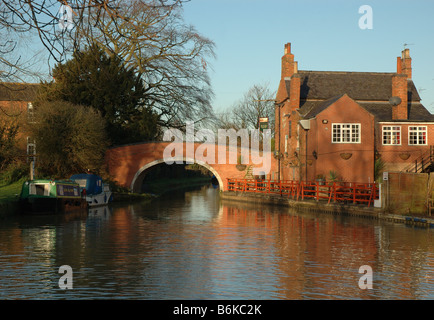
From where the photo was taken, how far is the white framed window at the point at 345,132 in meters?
46.9

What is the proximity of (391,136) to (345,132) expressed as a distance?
16.0 ft

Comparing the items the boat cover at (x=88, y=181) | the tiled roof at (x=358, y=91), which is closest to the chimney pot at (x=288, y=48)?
the tiled roof at (x=358, y=91)

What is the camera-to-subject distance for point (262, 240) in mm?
20266

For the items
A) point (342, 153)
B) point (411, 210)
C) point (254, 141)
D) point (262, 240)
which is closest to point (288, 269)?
point (262, 240)

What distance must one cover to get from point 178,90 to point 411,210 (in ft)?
101

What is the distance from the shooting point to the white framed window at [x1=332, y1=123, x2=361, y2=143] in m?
46.9

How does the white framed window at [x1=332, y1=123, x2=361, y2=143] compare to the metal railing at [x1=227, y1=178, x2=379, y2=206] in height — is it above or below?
above

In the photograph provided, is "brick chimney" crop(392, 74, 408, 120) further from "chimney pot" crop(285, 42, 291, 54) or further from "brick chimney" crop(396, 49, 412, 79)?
"chimney pot" crop(285, 42, 291, 54)

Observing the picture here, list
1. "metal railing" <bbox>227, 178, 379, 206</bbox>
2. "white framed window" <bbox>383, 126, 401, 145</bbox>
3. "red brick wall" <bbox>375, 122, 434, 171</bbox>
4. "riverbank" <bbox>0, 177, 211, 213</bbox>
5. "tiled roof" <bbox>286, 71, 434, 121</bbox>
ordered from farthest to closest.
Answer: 1. "tiled roof" <bbox>286, 71, 434, 121</bbox>
2. "white framed window" <bbox>383, 126, 401, 145</bbox>
3. "red brick wall" <bbox>375, 122, 434, 171</bbox>
4. "metal railing" <bbox>227, 178, 379, 206</bbox>
5. "riverbank" <bbox>0, 177, 211, 213</bbox>

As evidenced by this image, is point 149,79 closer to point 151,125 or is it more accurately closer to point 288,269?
point 151,125

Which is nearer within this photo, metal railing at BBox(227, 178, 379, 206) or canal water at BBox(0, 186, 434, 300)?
canal water at BBox(0, 186, 434, 300)

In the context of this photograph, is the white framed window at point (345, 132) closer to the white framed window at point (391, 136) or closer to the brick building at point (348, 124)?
the brick building at point (348, 124)

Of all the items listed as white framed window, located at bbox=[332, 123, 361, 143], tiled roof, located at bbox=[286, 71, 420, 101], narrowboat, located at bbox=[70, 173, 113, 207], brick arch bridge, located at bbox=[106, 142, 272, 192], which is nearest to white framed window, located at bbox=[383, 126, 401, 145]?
white framed window, located at bbox=[332, 123, 361, 143]

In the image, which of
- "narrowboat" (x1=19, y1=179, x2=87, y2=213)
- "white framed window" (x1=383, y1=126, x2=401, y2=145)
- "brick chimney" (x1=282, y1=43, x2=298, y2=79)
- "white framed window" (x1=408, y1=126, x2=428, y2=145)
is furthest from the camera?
"brick chimney" (x1=282, y1=43, x2=298, y2=79)
